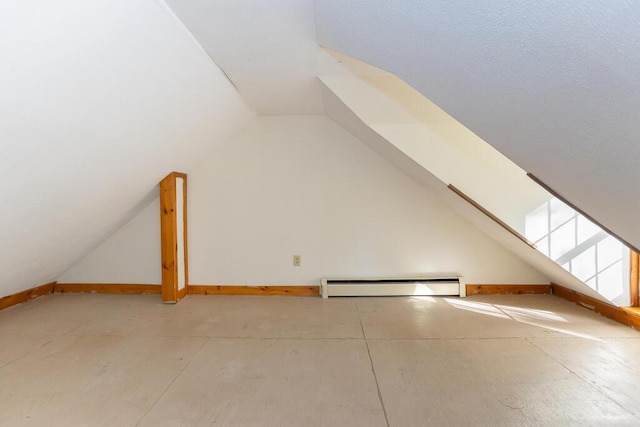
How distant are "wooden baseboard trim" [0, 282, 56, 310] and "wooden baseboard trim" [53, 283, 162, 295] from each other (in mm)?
81

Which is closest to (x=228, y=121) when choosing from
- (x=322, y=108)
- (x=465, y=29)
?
(x=322, y=108)

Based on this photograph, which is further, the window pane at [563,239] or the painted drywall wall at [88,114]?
the window pane at [563,239]

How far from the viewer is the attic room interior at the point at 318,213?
1212 millimetres

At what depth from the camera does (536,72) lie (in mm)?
1003

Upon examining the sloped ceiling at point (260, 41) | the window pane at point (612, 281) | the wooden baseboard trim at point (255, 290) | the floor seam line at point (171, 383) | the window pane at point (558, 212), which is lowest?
the floor seam line at point (171, 383)

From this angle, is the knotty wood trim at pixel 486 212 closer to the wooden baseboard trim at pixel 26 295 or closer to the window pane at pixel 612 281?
the window pane at pixel 612 281

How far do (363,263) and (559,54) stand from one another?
9.10 feet

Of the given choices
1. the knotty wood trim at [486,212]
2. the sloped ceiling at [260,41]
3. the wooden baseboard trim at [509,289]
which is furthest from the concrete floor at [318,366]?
the sloped ceiling at [260,41]

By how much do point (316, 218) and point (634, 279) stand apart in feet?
8.50

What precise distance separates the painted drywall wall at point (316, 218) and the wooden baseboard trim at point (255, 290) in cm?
6

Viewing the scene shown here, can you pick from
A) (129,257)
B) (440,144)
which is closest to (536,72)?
(440,144)

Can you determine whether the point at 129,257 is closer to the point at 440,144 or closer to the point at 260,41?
the point at 260,41

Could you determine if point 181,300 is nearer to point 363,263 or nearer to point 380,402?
point 363,263

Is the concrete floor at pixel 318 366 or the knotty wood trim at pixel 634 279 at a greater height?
the knotty wood trim at pixel 634 279
